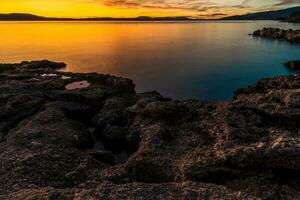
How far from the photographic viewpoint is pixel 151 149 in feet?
57.5

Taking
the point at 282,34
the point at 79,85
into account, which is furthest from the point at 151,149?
the point at 282,34

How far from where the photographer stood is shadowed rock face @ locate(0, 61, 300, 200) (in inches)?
540

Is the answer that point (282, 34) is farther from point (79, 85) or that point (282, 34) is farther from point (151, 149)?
point (151, 149)

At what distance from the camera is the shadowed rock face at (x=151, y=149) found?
1373 centimetres

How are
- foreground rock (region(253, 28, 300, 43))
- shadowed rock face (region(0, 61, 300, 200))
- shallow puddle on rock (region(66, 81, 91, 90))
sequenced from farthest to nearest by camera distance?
1. foreground rock (region(253, 28, 300, 43))
2. shallow puddle on rock (region(66, 81, 91, 90))
3. shadowed rock face (region(0, 61, 300, 200))

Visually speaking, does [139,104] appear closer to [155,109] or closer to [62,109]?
[155,109]

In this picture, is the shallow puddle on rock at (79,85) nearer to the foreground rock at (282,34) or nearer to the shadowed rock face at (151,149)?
the shadowed rock face at (151,149)

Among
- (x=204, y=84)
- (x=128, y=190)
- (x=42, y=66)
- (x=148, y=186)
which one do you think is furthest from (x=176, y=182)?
(x=42, y=66)

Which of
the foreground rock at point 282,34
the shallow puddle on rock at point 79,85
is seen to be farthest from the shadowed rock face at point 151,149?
the foreground rock at point 282,34

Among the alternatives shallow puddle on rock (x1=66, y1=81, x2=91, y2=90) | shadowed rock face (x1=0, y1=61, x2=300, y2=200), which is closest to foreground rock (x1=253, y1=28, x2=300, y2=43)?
shallow puddle on rock (x1=66, y1=81, x2=91, y2=90)

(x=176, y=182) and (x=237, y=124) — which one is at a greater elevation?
(x=237, y=124)

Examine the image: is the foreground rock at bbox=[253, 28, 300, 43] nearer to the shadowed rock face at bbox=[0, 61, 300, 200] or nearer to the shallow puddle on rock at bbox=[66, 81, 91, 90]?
the shallow puddle on rock at bbox=[66, 81, 91, 90]

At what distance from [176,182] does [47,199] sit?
569cm

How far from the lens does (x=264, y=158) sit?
15070 millimetres
